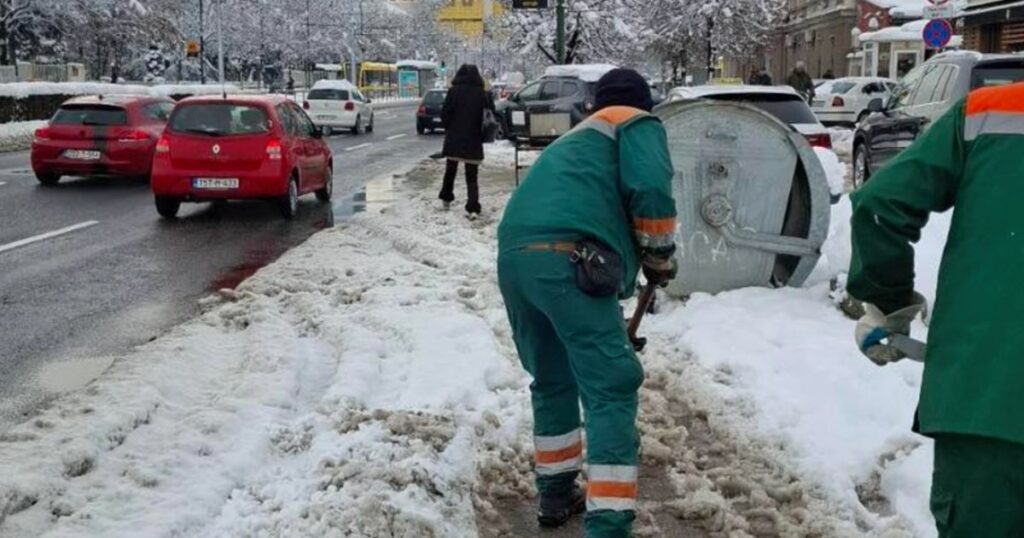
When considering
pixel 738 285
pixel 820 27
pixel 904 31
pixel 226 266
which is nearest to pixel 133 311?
pixel 226 266

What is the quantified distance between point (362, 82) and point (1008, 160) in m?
83.4

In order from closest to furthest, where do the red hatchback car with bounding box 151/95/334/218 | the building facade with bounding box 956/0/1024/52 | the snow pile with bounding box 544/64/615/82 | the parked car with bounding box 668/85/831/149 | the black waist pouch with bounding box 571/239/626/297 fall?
1. the black waist pouch with bounding box 571/239/626/297
2. the red hatchback car with bounding box 151/95/334/218
3. the parked car with bounding box 668/85/831/149
4. the snow pile with bounding box 544/64/615/82
5. the building facade with bounding box 956/0/1024/52

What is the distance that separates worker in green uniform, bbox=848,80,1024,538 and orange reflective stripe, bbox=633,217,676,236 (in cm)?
142

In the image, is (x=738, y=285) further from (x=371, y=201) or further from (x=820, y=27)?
(x=820, y=27)

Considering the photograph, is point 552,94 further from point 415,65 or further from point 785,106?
point 415,65

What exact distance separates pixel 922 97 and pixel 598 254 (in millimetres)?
11588

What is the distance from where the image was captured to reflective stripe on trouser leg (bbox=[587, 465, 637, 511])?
3924 millimetres

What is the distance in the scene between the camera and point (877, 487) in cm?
465

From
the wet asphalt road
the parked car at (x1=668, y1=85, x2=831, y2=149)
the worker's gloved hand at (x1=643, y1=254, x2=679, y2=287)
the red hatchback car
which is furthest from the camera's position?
the parked car at (x1=668, y1=85, x2=831, y2=149)

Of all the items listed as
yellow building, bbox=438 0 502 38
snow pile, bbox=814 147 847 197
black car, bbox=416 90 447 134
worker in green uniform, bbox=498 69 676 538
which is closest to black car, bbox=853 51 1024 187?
snow pile, bbox=814 147 847 197

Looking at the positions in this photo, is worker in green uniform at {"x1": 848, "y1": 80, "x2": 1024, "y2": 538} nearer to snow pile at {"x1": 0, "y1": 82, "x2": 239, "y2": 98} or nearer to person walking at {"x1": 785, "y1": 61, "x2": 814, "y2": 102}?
snow pile at {"x1": 0, "y1": 82, "x2": 239, "y2": 98}

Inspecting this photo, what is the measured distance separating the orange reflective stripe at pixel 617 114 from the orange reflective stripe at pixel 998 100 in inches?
64.5

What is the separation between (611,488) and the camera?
155 inches

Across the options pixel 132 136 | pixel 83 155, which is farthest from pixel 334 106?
pixel 83 155
